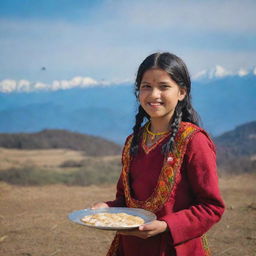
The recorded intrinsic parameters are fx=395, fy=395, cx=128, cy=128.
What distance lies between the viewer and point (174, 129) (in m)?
1.91

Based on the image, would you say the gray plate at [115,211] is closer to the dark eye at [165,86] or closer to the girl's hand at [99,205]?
the girl's hand at [99,205]

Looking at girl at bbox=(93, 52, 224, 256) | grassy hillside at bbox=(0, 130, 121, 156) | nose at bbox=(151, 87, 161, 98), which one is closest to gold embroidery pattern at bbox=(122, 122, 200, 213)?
girl at bbox=(93, 52, 224, 256)

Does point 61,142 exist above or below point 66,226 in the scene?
above

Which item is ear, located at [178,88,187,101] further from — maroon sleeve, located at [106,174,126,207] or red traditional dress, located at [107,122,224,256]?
maroon sleeve, located at [106,174,126,207]

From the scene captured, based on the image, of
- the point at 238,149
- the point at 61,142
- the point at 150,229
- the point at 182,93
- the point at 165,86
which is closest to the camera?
the point at 150,229

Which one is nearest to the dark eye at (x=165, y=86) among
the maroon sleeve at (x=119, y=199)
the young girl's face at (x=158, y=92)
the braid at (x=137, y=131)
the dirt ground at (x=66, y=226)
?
the young girl's face at (x=158, y=92)

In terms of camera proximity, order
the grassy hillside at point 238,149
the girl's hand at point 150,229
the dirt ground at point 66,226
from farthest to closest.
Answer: the grassy hillside at point 238,149 → the dirt ground at point 66,226 → the girl's hand at point 150,229

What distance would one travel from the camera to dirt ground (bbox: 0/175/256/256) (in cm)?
435

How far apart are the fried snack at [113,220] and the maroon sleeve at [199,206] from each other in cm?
13

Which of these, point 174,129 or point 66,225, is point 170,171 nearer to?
point 174,129

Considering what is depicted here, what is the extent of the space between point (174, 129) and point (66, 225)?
12.2 ft

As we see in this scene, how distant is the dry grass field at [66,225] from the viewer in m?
4.35

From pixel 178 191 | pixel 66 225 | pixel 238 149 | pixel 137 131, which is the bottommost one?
pixel 66 225

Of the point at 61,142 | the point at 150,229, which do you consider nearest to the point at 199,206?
the point at 150,229
